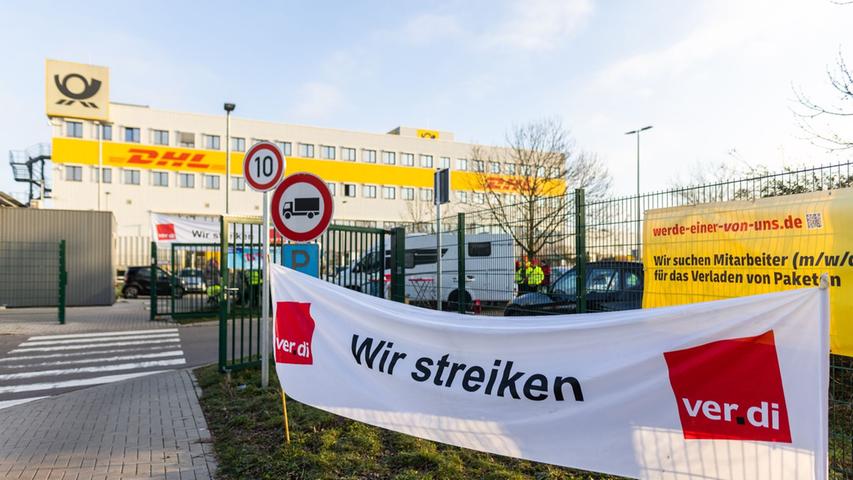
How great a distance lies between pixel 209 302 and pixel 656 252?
1479cm

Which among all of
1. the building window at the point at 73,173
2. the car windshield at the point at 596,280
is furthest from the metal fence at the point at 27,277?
the building window at the point at 73,173

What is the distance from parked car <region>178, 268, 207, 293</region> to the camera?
Answer: 1680 centimetres

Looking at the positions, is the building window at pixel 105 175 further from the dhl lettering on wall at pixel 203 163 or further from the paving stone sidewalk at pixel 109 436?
the paving stone sidewalk at pixel 109 436

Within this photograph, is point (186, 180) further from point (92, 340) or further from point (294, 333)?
point (294, 333)

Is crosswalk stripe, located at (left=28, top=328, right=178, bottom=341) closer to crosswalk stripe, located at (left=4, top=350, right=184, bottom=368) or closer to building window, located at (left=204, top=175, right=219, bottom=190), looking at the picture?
crosswalk stripe, located at (left=4, top=350, right=184, bottom=368)

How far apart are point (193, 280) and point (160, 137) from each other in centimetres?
3660

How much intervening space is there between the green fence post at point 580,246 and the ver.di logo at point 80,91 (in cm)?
4213

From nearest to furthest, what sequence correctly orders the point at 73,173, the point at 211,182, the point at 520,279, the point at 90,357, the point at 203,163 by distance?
1. the point at 520,279
2. the point at 90,357
3. the point at 73,173
4. the point at 203,163
5. the point at 211,182

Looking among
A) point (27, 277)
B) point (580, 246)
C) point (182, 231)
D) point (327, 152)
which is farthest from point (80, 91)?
point (580, 246)

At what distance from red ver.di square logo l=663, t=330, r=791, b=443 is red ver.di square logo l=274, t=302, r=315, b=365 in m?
2.93

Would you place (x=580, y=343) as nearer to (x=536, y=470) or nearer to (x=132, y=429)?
(x=536, y=470)

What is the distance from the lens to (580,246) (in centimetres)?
594

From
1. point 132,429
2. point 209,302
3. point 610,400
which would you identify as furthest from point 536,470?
point 209,302

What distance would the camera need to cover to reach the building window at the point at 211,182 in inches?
1982
